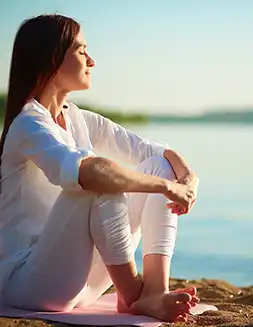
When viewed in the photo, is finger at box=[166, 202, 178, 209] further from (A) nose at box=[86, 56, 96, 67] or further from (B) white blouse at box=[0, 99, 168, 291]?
(A) nose at box=[86, 56, 96, 67]

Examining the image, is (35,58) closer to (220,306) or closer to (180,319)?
(180,319)

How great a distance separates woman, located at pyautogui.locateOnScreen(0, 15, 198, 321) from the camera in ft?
5.66

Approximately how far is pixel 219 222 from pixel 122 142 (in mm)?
2661

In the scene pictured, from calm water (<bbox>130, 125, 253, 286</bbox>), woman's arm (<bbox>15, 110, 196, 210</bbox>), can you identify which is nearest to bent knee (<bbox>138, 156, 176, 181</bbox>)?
woman's arm (<bbox>15, 110, 196, 210</bbox>)

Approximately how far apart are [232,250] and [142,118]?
5.90m

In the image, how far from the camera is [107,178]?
1708 millimetres

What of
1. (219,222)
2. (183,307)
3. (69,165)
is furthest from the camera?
(219,222)

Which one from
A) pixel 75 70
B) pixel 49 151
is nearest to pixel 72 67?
pixel 75 70

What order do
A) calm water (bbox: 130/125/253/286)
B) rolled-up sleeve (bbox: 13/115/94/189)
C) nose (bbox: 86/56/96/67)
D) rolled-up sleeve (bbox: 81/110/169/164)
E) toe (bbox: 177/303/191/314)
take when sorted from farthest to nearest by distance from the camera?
calm water (bbox: 130/125/253/286)
rolled-up sleeve (bbox: 81/110/169/164)
nose (bbox: 86/56/96/67)
toe (bbox: 177/303/191/314)
rolled-up sleeve (bbox: 13/115/94/189)

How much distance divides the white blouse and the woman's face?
83 millimetres

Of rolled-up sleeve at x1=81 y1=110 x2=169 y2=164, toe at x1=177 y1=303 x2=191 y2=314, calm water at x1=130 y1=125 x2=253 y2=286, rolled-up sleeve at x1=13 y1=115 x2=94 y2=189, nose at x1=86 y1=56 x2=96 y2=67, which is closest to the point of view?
rolled-up sleeve at x1=13 y1=115 x2=94 y2=189

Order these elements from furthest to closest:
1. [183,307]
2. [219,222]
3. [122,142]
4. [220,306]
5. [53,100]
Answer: [219,222], [220,306], [122,142], [53,100], [183,307]

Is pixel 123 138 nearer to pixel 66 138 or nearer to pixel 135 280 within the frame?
pixel 66 138

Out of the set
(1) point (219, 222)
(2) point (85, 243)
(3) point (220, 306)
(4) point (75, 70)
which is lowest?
(1) point (219, 222)
